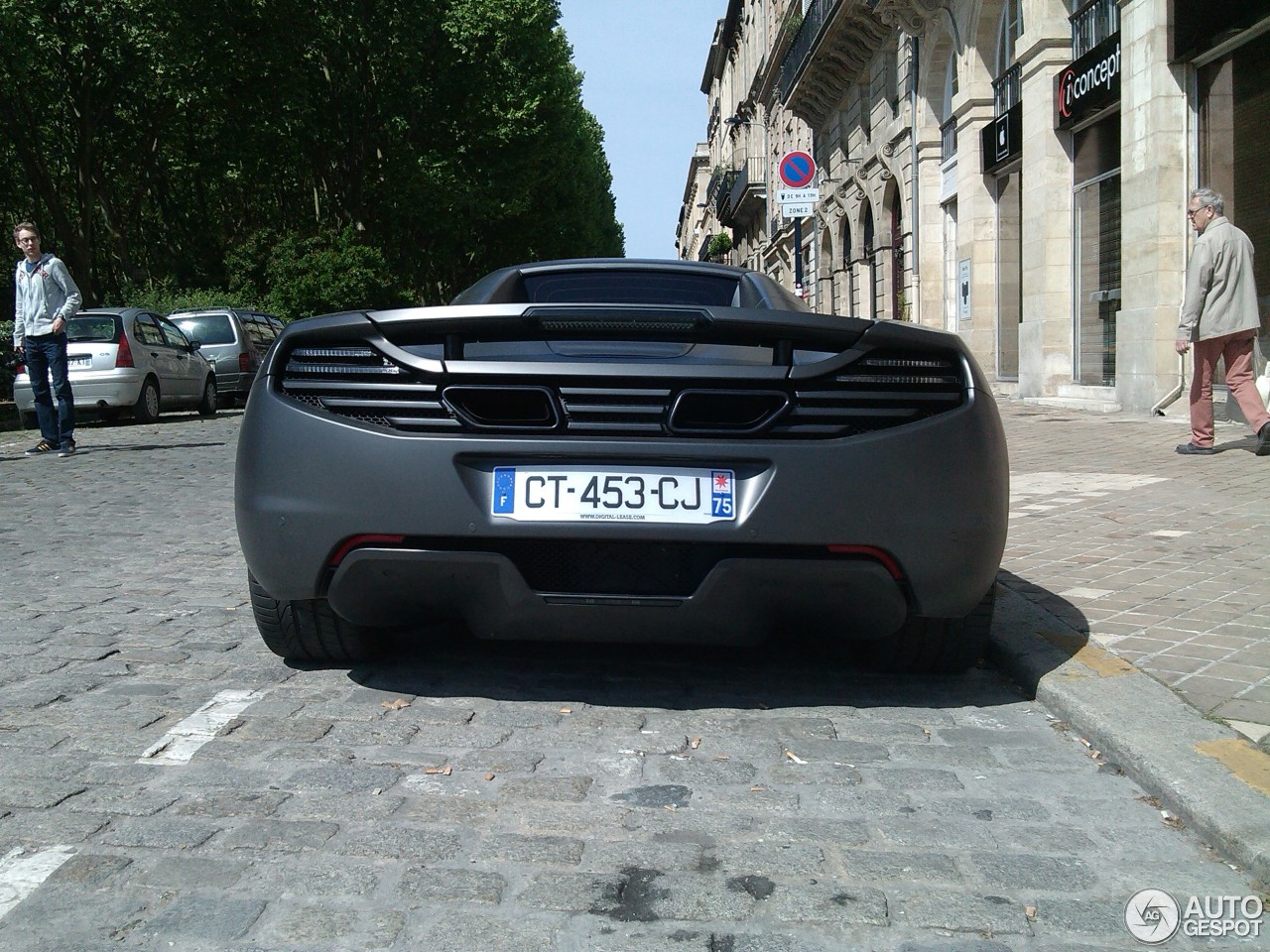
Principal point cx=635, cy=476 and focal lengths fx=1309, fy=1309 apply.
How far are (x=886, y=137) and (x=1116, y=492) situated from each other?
66.7ft

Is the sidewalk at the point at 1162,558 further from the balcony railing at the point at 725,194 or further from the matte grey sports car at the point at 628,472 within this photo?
the balcony railing at the point at 725,194

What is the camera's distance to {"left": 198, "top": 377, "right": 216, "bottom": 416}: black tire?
61.5 ft

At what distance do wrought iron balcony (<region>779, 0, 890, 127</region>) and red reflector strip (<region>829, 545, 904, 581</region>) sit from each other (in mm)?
24253

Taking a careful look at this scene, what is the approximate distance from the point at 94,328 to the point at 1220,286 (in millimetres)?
13030

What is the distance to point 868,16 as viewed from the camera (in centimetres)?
2744

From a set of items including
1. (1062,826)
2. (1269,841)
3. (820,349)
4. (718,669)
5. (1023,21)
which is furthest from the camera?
(1023,21)

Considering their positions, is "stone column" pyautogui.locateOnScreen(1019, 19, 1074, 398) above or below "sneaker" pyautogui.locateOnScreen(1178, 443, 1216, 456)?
above

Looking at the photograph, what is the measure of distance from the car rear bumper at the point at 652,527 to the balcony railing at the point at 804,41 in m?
26.8

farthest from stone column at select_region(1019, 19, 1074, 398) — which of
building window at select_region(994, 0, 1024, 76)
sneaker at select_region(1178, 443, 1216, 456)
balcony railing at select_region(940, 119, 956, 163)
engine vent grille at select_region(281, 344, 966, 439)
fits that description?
engine vent grille at select_region(281, 344, 966, 439)

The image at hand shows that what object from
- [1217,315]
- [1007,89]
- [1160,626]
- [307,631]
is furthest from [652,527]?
[1007,89]

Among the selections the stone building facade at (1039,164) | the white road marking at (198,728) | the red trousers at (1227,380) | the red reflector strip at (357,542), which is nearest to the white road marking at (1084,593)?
the red reflector strip at (357,542)

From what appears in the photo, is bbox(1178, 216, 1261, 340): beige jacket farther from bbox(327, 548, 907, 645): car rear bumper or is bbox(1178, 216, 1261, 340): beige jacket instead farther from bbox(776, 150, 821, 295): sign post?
bbox(776, 150, 821, 295): sign post

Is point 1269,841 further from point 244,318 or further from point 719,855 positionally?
point 244,318

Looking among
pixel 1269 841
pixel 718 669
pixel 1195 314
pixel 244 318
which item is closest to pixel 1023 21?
pixel 1195 314
